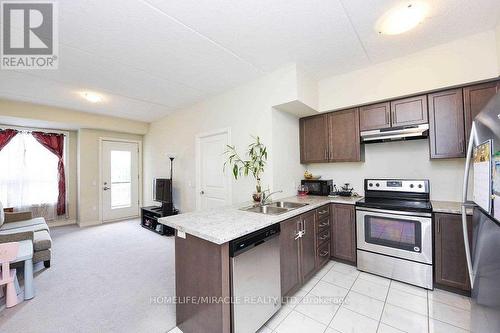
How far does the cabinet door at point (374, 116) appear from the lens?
2715mm

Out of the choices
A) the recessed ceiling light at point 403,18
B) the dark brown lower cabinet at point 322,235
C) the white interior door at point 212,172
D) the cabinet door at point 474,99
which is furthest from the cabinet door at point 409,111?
the white interior door at point 212,172

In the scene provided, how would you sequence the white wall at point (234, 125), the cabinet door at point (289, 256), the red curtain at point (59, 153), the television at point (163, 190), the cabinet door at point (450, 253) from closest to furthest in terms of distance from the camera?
the cabinet door at point (289, 256)
the cabinet door at point (450, 253)
the white wall at point (234, 125)
the television at point (163, 190)
the red curtain at point (59, 153)

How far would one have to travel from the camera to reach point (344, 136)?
120 inches

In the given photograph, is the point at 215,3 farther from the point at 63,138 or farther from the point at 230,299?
the point at 63,138

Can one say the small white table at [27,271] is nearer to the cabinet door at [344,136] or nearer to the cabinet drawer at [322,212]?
the cabinet drawer at [322,212]

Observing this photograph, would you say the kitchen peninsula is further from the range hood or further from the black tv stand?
the black tv stand

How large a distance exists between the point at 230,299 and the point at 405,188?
8.19ft

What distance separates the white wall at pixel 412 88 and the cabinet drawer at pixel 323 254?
3.52ft

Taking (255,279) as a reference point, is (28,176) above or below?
above

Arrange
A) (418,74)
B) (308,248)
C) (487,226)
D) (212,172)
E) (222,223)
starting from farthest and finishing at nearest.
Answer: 1. (212,172)
2. (418,74)
3. (308,248)
4. (222,223)
5. (487,226)

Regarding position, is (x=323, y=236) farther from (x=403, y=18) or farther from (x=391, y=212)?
(x=403, y=18)

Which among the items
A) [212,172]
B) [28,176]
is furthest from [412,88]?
[28,176]

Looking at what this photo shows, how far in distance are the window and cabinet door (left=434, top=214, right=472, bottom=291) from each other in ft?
23.7

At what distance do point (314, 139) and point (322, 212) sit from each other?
1270mm
